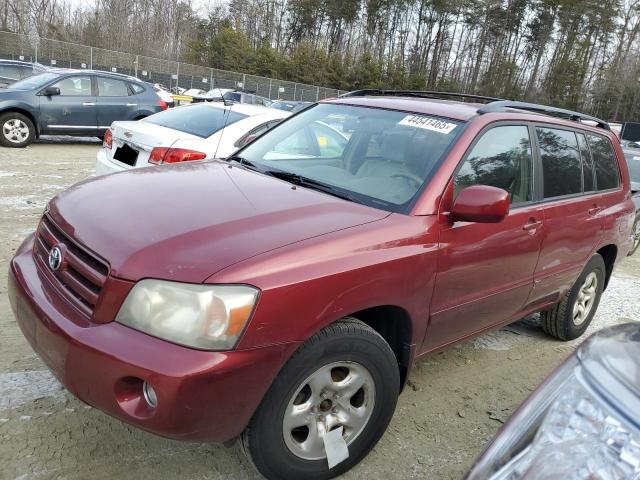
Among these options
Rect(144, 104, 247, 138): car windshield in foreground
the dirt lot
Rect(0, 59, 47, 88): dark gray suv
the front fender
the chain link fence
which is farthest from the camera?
the chain link fence

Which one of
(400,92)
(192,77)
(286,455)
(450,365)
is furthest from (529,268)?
(192,77)

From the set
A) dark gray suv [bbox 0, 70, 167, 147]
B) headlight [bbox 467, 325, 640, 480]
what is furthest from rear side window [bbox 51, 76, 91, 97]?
headlight [bbox 467, 325, 640, 480]

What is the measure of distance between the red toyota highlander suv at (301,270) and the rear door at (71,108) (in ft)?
27.0

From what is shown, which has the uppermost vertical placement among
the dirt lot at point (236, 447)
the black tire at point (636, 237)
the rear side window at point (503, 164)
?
the rear side window at point (503, 164)

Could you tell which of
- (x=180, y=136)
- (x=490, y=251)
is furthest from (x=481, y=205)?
(x=180, y=136)

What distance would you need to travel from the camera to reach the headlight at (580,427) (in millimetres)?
1161

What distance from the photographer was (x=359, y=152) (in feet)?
10.6

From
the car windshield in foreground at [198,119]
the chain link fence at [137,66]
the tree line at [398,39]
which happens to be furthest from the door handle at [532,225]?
the tree line at [398,39]

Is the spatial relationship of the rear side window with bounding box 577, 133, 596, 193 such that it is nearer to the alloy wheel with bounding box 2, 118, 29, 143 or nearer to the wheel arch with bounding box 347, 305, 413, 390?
the wheel arch with bounding box 347, 305, 413, 390

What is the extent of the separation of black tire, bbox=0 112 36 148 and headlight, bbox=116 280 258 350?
31.0 ft

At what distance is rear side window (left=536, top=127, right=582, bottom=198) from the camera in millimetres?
3590

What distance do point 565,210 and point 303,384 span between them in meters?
2.37

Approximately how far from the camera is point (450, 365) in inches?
151

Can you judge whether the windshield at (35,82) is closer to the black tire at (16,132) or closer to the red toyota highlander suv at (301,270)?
the black tire at (16,132)
